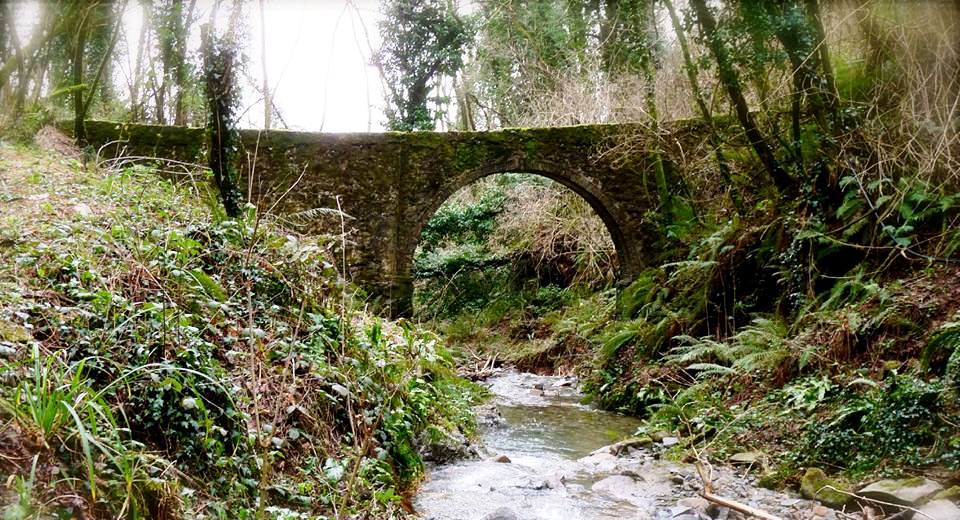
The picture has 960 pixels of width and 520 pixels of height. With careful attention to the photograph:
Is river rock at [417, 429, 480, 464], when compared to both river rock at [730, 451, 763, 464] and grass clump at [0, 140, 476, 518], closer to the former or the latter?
grass clump at [0, 140, 476, 518]

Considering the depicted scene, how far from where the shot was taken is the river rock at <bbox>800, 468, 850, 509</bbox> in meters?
4.26

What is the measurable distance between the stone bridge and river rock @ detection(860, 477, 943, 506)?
8.19 meters

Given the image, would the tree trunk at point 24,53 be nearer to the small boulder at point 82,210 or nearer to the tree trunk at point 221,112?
the small boulder at point 82,210

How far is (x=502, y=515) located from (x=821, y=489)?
1950 mm

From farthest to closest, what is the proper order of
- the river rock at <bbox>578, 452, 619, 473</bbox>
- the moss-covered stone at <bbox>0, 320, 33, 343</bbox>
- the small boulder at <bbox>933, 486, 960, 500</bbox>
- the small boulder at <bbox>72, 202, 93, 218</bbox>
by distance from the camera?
the river rock at <bbox>578, 452, 619, 473</bbox>
the small boulder at <bbox>72, 202, 93, 218</bbox>
the small boulder at <bbox>933, 486, 960, 500</bbox>
the moss-covered stone at <bbox>0, 320, 33, 343</bbox>

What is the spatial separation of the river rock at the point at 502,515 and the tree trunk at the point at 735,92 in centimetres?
572

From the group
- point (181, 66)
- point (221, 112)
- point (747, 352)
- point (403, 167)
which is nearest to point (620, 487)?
point (747, 352)

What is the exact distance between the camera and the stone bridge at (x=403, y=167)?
38.3 ft

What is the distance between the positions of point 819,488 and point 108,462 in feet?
13.4

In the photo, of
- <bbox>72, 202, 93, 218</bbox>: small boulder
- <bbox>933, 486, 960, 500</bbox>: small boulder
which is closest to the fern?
<bbox>933, 486, 960, 500</bbox>: small boulder

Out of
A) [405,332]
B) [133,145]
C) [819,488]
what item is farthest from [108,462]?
[133,145]

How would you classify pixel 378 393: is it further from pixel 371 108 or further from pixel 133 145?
pixel 371 108

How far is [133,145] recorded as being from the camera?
1133cm

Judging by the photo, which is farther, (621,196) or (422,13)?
(422,13)
